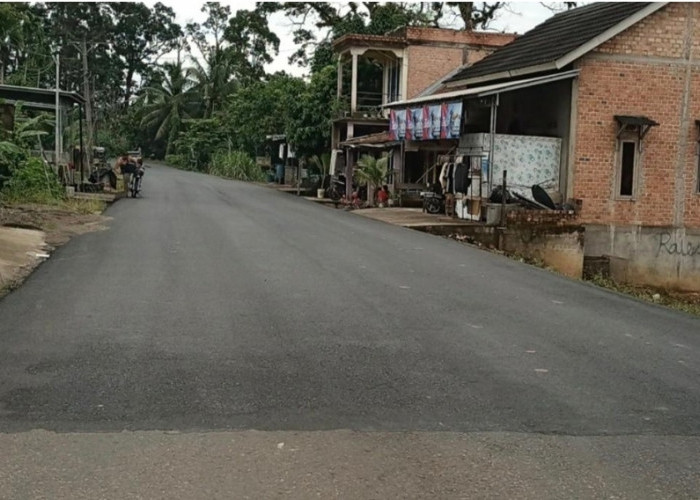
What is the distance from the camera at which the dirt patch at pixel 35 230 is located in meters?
11.5

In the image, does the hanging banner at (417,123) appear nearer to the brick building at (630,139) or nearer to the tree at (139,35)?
the brick building at (630,139)

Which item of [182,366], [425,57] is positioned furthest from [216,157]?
[182,366]

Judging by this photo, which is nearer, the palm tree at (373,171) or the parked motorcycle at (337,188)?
the palm tree at (373,171)

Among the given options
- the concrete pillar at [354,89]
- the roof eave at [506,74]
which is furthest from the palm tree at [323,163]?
the roof eave at [506,74]

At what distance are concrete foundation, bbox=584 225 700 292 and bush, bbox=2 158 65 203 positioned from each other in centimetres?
1408

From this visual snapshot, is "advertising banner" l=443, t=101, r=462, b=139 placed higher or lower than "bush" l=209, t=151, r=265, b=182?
higher

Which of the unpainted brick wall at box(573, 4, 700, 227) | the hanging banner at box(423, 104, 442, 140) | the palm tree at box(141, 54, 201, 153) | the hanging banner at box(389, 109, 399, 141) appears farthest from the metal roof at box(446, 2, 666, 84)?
the palm tree at box(141, 54, 201, 153)

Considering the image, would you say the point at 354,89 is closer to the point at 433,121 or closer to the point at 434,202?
the point at 434,202

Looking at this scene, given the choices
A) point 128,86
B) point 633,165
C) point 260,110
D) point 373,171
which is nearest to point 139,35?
point 128,86

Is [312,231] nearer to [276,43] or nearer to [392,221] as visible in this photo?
[392,221]

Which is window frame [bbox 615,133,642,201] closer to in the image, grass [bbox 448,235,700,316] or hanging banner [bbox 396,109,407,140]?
grass [bbox 448,235,700,316]

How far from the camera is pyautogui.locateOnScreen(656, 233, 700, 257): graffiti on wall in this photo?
19484mm

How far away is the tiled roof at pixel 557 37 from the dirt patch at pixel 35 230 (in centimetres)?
1122

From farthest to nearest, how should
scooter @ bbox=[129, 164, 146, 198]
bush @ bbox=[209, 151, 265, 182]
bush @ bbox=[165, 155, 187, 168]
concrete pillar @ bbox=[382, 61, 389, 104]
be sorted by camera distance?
bush @ bbox=[165, 155, 187, 168] < bush @ bbox=[209, 151, 265, 182] < concrete pillar @ bbox=[382, 61, 389, 104] < scooter @ bbox=[129, 164, 146, 198]
